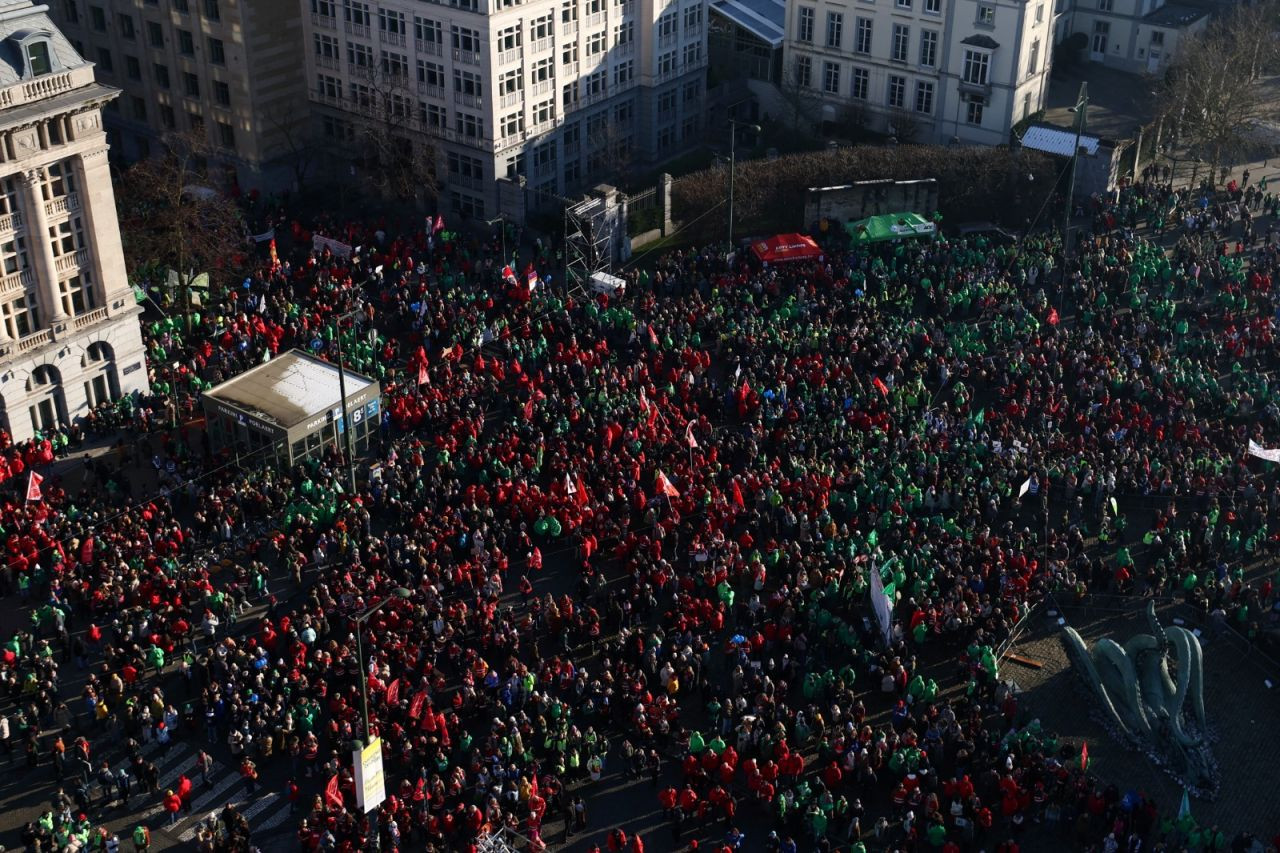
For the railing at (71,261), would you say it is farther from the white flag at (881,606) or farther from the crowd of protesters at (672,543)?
the white flag at (881,606)

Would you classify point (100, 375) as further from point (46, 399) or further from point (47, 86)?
point (47, 86)

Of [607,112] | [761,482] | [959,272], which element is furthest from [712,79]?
[761,482]

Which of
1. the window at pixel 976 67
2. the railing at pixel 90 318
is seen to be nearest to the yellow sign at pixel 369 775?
the railing at pixel 90 318

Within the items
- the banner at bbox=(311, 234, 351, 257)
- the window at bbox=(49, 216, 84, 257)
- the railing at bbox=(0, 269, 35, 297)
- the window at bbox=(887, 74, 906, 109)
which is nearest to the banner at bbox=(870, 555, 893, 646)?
the window at bbox=(49, 216, 84, 257)

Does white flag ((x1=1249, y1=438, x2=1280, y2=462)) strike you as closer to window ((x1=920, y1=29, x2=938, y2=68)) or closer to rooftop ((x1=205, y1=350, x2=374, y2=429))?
rooftop ((x1=205, y1=350, x2=374, y2=429))

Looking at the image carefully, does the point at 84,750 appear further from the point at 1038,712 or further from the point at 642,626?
the point at 1038,712
